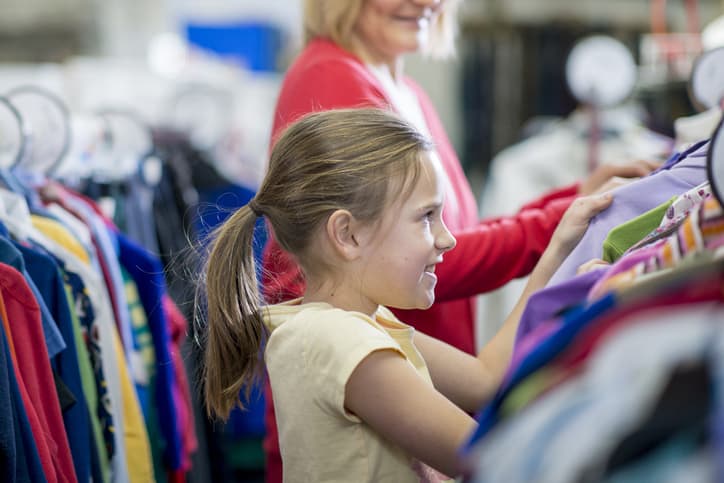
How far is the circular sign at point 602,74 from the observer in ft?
9.62

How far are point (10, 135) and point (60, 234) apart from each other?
0.24m

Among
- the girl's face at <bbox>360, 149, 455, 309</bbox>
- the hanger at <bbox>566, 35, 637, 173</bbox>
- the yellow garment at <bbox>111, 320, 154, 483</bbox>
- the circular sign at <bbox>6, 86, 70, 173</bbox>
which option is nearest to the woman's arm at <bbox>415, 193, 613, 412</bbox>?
the girl's face at <bbox>360, 149, 455, 309</bbox>

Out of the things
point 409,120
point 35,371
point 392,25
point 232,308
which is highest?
point 392,25

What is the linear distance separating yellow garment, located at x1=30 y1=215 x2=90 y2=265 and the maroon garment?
0.32 m

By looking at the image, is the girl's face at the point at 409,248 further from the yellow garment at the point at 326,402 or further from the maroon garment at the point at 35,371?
the maroon garment at the point at 35,371

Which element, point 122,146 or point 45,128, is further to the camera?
point 122,146

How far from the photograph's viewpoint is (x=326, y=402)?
1.06 m

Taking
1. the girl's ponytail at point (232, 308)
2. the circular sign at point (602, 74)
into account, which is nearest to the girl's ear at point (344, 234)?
the girl's ponytail at point (232, 308)

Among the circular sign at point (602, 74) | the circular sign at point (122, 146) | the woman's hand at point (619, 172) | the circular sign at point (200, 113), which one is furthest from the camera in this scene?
the circular sign at point (200, 113)

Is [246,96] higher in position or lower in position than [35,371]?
higher

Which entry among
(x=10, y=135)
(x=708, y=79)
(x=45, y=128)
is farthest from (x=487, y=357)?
(x=45, y=128)

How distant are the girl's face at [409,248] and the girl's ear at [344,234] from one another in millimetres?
19

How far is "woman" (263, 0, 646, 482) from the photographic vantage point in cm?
142

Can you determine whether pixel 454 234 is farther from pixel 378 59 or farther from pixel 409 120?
pixel 378 59
